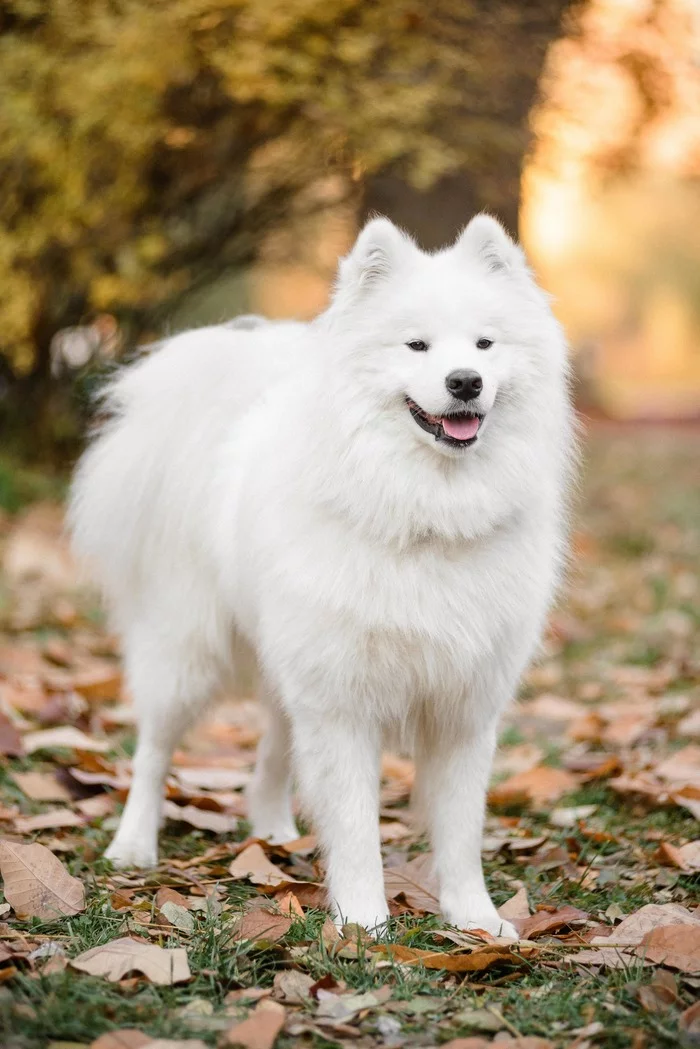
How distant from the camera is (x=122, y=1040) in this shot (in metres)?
2.04

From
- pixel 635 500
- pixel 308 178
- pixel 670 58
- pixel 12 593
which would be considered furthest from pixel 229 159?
pixel 635 500

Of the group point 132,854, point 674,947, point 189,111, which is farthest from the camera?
point 189,111

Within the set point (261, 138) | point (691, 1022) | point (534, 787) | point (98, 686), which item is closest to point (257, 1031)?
point (691, 1022)

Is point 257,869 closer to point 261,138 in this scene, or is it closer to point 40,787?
point 40,787

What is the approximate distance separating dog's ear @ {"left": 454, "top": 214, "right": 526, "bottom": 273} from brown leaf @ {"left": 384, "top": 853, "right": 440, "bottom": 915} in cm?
156

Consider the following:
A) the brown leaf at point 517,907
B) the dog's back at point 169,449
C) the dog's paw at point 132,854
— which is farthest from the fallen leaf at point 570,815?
the dog's back at point 169,449

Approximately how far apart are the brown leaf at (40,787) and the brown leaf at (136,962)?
4.57 ft

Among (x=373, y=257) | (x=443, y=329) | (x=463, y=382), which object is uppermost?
(x=373, y=257)

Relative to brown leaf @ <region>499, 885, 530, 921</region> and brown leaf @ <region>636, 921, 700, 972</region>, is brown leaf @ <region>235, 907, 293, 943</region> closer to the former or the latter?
brown leaf @ <region>499, 885, 530, 921</region>

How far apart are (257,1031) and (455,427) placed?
1338mm

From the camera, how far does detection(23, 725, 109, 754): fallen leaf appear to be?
4.11 meters

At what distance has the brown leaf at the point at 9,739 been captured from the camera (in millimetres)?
4027

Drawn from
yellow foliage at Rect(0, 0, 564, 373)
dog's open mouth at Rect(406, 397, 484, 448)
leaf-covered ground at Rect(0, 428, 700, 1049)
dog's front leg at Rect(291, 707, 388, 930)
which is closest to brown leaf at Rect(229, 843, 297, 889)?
leaf-covered ground at Rect(0, 428, 700, 1049)

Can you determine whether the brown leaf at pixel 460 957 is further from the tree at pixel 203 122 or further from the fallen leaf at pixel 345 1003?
the tree at pixel 203 122
